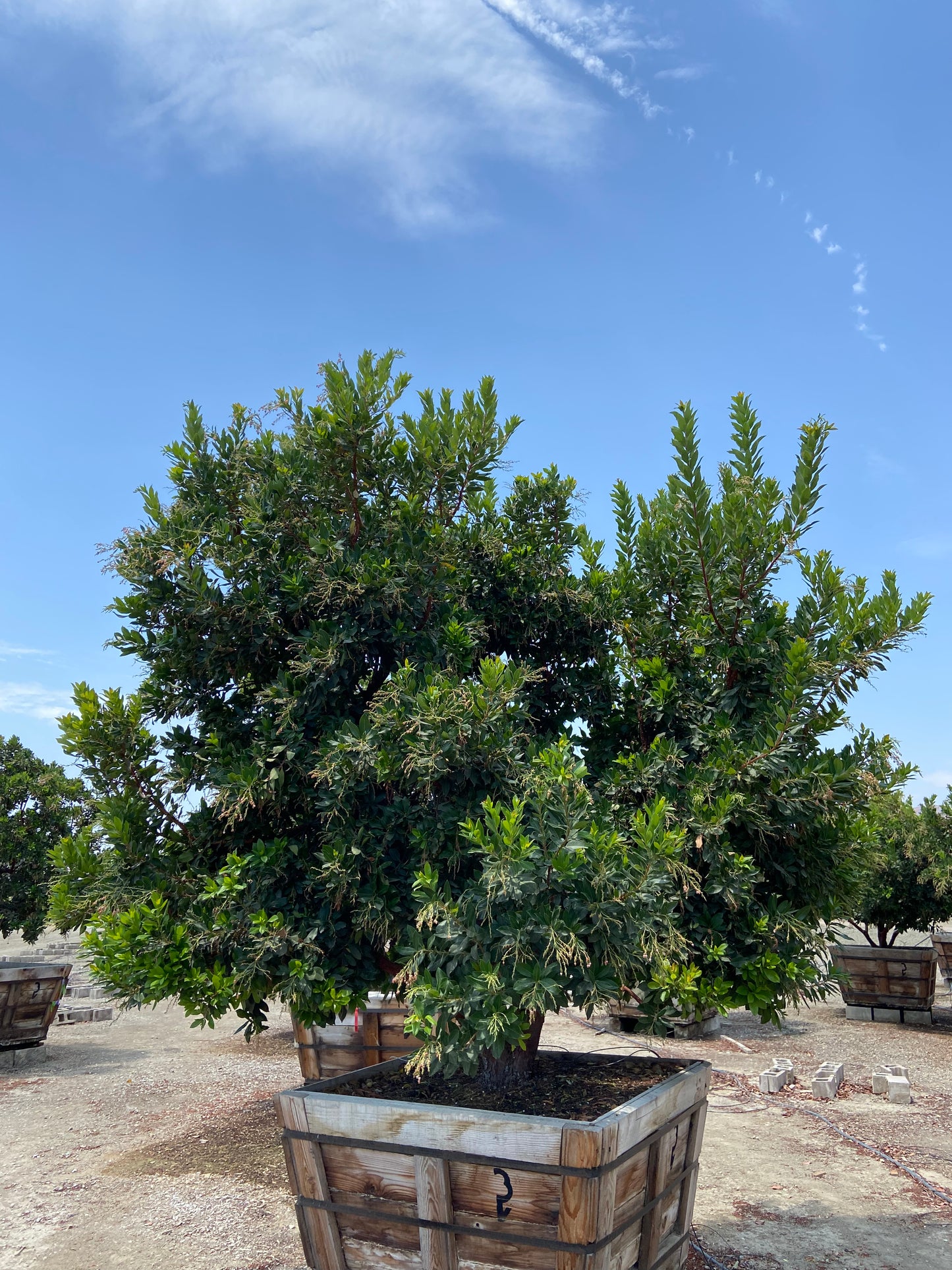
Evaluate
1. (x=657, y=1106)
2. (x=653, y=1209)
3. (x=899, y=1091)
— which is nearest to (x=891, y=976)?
(x=899, y=1091)

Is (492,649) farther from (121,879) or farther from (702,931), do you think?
(121,879)

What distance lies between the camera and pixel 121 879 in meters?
5.41

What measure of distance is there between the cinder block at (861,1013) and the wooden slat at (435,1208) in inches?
617

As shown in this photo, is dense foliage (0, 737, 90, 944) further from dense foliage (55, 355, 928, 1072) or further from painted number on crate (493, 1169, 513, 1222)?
painted number on crate (493, 1169, 513, 1222)

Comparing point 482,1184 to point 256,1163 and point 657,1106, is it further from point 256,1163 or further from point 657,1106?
point 256,1163

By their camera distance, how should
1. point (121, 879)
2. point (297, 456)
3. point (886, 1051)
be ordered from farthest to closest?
1. point (886, 1051)
2. point (297, 456)
3. point (121, 879)

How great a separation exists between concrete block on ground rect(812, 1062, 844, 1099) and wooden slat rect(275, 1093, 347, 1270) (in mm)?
8108

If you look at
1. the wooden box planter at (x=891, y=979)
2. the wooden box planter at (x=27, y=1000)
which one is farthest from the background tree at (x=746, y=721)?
the wooden box planter at (x=891, y=979)

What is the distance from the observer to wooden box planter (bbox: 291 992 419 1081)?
9.41m

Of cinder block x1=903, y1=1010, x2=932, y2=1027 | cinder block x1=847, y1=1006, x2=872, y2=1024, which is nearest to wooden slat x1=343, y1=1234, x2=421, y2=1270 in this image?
cinder block x1=847, y1=1006, x2=872, y2=1024

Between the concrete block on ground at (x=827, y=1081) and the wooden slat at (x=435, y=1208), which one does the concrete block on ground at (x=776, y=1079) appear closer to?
the concrete block on ground at (x=827, y=1081)

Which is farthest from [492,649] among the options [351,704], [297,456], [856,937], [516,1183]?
[856,937]

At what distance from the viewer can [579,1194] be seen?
424 cm

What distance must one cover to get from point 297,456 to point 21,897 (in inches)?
526
